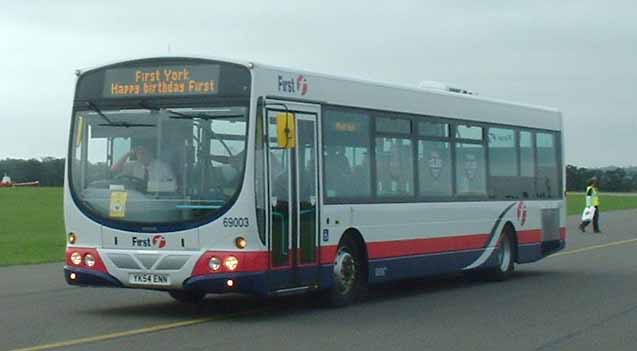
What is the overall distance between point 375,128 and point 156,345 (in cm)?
575

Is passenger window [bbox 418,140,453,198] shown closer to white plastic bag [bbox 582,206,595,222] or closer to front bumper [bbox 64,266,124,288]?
front bumper [bbox 64,266,124,288]

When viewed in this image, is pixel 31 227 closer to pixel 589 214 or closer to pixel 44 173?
pixel 589 214

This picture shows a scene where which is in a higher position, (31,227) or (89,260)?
(31,227)

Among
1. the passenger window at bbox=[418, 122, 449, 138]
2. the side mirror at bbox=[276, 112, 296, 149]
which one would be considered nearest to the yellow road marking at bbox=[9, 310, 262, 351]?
the side mirror at bbox=[276, 112, 296, 149]

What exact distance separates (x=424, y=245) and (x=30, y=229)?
2183cm

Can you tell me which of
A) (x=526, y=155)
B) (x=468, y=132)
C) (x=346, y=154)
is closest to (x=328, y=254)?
(x=346, y=154)

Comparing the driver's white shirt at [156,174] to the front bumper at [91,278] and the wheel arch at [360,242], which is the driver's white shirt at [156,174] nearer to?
the front bumper at [91,278]

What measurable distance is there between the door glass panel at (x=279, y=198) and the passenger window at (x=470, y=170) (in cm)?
505

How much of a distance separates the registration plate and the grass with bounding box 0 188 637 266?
9.69 metres

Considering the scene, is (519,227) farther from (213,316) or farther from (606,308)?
(213,316)

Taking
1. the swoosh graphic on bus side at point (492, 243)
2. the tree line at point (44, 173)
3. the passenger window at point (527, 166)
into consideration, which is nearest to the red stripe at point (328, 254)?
the swoosh graphic on bus side at point (492, 243)

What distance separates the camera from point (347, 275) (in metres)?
15.7

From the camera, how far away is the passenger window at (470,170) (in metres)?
19.0

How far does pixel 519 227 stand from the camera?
21.2m
